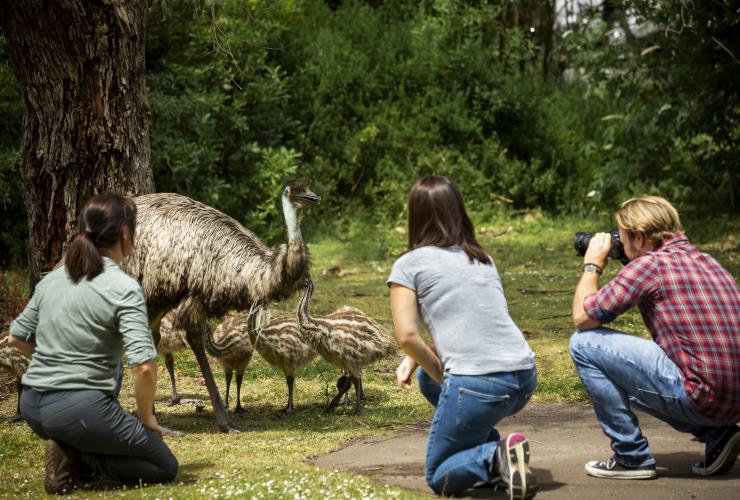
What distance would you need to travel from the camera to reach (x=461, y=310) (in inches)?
204

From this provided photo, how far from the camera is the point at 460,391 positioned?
5078mm

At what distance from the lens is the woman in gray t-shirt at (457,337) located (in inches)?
201

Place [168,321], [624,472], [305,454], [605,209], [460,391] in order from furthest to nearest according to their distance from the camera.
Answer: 1. [605,209]
2. [168,321]
3. [305,454]
4. [624,472]
5. [460,391]

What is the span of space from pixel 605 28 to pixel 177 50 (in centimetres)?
796

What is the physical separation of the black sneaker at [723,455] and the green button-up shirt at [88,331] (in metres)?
3.01

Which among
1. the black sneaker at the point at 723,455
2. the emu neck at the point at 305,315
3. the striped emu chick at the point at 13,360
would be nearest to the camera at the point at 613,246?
the black sneaker at the point at 723,455

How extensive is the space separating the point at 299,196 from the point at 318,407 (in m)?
1.88

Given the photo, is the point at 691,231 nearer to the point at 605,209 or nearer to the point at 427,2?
the point at 605,209

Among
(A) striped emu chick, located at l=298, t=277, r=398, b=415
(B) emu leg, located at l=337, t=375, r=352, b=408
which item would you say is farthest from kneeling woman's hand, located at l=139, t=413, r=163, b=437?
(B) emu leg, located at l=337, t=375, r=352, b=408

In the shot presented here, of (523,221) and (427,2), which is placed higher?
(427,2)

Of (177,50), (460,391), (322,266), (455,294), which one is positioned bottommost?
(322,266)

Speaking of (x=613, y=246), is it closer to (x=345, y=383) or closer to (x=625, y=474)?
(x=625, y=474)

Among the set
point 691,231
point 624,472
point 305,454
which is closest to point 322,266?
point 691,231

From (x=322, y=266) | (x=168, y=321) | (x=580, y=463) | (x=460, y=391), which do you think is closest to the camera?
(x=460, y=391)
